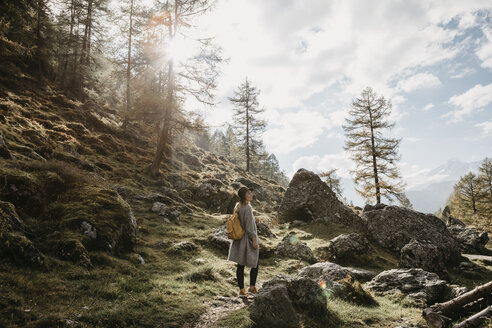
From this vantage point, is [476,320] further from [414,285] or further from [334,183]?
[334,183]

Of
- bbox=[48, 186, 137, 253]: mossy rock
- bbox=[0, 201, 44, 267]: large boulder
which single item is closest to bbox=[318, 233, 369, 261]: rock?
bbox=[48, 186, 137, 253]: mossy rock

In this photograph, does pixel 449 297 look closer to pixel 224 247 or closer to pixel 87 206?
pixel 224 247

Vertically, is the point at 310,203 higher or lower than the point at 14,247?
higher

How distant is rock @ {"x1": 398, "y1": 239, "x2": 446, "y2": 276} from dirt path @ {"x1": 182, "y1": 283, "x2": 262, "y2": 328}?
683cm

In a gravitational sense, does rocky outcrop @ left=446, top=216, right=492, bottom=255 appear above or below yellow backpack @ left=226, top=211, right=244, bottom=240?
below

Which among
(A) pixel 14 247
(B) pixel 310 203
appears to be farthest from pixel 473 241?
(A) pixel 14 247

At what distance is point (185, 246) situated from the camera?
32.5 ft

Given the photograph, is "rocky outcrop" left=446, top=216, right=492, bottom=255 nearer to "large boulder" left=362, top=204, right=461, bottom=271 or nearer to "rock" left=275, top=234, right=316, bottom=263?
"large boulder" left=362, top=204, right=461, bottom=271

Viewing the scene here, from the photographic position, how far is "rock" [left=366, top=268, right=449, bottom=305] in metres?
6.69

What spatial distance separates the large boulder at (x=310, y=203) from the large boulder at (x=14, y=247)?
1489 centimetres

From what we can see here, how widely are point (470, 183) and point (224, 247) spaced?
42.5 meters

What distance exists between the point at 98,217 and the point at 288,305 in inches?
228

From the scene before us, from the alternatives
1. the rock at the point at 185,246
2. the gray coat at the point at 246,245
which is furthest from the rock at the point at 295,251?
the gray coat at the point at 246,245

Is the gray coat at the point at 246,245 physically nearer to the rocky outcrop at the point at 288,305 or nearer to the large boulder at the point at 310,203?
the rocky outcrop at the point at 288,305
